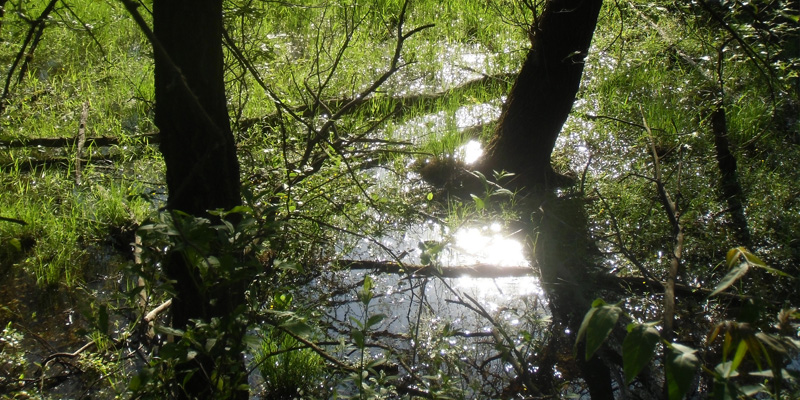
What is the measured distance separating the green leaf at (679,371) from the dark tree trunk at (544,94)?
219 cm

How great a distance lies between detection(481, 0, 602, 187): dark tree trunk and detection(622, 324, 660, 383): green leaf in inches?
84.6

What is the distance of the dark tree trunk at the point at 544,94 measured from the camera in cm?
290

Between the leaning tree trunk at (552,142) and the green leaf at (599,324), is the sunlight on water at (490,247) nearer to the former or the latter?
the leaning tree trunk at (552,142)

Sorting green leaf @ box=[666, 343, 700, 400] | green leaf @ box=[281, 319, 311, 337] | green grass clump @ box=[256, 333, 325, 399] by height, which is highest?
green leaf @ box=[666, 343, 700, 400]

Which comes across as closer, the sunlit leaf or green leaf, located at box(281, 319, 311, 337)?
the sunlit leaf

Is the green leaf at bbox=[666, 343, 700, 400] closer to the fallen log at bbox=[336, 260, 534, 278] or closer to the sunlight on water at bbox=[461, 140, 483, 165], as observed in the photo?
the fallen log at bbox=[336, 260, 534, 278]

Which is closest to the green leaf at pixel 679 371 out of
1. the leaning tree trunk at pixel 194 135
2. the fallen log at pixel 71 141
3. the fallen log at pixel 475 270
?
the leaning tree trunk at pixel 194 135

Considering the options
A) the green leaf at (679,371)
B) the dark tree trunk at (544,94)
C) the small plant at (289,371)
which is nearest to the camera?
the green leaf at (679,371)

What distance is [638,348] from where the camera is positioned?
91 cm

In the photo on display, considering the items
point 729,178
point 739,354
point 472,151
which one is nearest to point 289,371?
point 739,354

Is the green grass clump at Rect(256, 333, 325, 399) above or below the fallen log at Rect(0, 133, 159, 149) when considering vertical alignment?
below

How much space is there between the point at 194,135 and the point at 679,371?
1.22 metres

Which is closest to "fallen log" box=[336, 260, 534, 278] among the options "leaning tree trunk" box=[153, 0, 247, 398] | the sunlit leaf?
"leaning tree trunk" box=[153, 0, 247, 398]

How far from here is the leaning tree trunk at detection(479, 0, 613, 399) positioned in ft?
8.64
